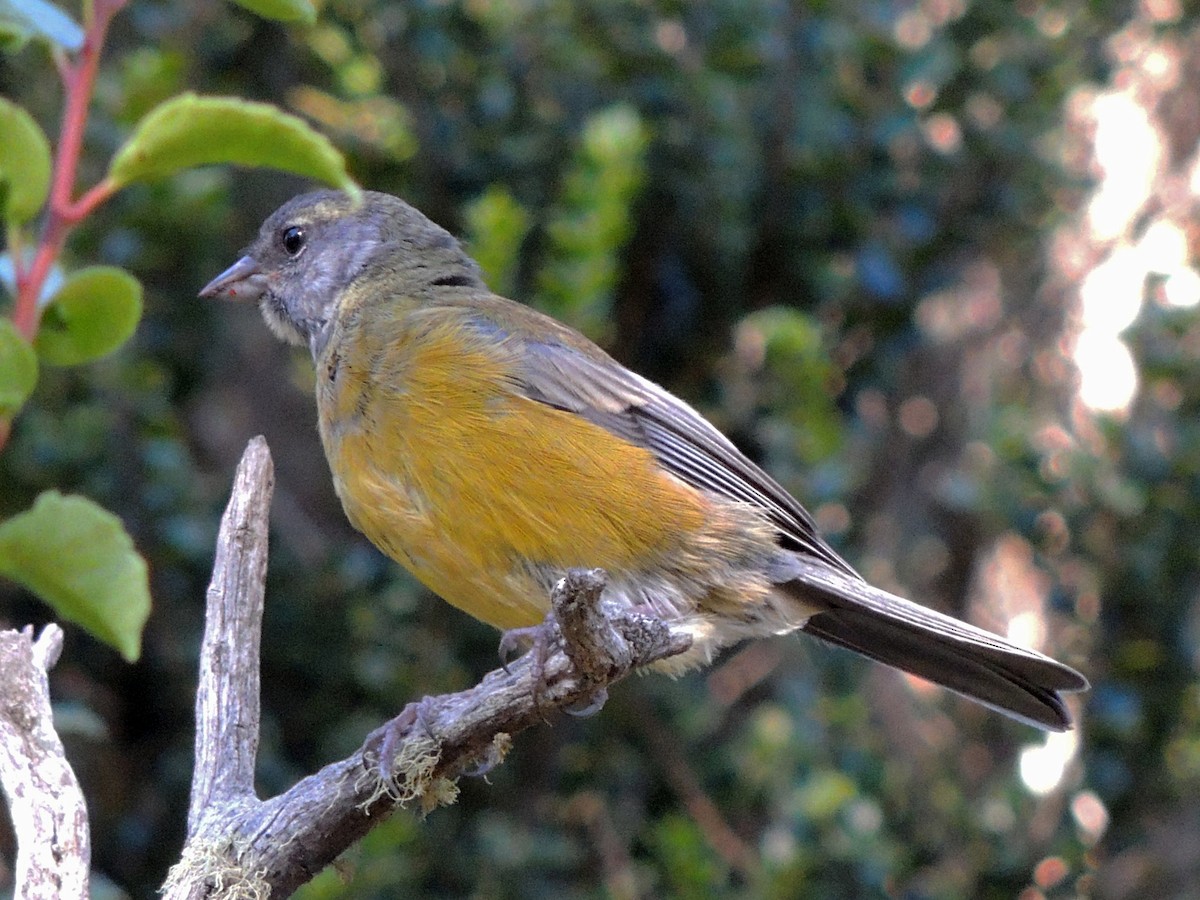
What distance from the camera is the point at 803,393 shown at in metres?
4.70

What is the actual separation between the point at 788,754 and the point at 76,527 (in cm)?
290

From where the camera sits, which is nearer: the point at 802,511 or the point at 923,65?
the point at 802,511

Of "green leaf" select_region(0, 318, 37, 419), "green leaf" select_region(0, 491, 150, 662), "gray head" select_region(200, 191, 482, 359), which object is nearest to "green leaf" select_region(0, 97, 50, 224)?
"green leaf" select_region(0, 318, 37, 419)

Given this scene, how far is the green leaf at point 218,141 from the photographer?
2.13 meters

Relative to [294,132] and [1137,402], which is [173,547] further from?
[1137,402]

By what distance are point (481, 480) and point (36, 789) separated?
47.4 inches

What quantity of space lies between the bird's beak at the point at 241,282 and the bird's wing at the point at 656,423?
0.95m

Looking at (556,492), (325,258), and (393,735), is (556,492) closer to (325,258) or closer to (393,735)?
(393,735)

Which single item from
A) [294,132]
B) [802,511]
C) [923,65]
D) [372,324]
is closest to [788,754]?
[802,511]

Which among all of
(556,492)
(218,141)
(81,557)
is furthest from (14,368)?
(556,492)

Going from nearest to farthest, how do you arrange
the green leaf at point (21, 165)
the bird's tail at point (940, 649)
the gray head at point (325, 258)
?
the green leaf at point (21, 165), the bird's tail at point (940, 649), the gray head at point (325, 258)

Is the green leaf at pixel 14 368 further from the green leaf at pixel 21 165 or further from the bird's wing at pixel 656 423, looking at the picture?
the bird's wing at pixel 656 423

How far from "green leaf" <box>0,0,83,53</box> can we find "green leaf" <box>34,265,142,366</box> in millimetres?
318

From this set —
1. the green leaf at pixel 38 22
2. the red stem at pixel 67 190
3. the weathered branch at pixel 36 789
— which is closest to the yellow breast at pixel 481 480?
the weathered branch at pixel 36 789
